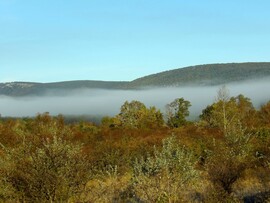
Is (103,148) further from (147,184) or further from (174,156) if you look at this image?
(147,184)

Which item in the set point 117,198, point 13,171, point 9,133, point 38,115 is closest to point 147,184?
point 13,171

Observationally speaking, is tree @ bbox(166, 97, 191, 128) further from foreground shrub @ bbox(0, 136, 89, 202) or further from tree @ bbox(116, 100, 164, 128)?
foreground shrub @ bbox(0, 136, 89, 202)

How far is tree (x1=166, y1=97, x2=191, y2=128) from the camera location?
280 ft

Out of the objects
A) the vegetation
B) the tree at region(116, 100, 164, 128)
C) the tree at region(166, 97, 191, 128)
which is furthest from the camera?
the tree at region(116, 100, 164, 128)

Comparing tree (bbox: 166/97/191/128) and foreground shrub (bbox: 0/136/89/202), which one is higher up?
foreground shrub (bbox: 0/136/89/202)

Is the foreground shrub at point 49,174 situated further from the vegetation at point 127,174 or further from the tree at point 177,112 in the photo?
the tree at point 177,112

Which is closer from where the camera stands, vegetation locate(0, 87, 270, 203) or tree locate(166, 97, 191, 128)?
vegetation locate(0, 87, 270, 203)

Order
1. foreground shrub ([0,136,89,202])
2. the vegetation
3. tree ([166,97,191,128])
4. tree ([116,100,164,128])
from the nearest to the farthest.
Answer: foreground shrub ([0,136,89,202])
the vegetation
tree ([166,97,191,128])
tree ([116,100,164,128])

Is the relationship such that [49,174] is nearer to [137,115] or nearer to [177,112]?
[177,112]

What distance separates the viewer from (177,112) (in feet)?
289

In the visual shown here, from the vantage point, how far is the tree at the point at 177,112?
8548 cm

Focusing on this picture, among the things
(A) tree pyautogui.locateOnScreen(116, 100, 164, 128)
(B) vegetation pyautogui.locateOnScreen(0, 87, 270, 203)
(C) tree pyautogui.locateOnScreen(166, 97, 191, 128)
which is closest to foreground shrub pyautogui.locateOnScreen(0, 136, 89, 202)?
(B) vegetation pyautogui.locateOnScreen(0, 87, 270, 203)

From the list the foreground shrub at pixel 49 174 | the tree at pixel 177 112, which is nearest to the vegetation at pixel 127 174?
the foreground shrub at pixel 49 174

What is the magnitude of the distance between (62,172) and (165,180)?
410cm
